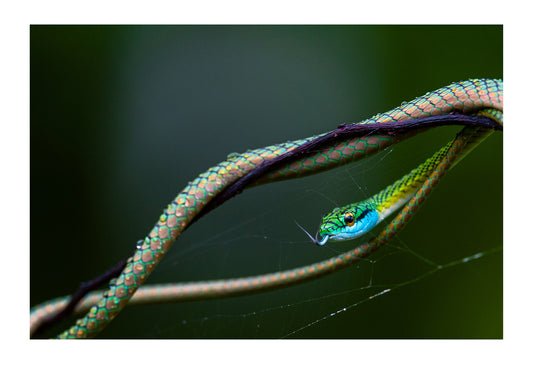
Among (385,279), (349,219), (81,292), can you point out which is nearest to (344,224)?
(349,219)

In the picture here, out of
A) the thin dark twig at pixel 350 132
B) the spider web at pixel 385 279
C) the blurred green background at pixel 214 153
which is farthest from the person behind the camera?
the blurred green background at pixel 214 153

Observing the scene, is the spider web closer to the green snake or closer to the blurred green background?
the blurred green background

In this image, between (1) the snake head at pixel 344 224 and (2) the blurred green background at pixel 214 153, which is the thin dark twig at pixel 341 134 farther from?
(2) the blurred green background at pixel 214 153

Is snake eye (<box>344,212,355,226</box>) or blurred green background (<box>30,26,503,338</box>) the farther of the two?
blurred green background (<box>30,26,503,338</box>)

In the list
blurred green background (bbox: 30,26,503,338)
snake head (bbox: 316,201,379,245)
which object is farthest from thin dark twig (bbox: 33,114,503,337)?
blurred green background (bbox: 30,26,503,338)

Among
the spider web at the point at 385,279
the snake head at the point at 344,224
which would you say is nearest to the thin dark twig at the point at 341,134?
the snake head at the point at 344,224

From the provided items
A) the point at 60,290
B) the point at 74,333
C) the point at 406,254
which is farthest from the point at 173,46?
the point at 74,333
